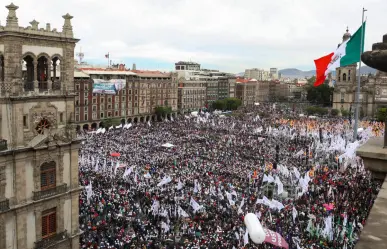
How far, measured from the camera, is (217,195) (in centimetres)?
2617

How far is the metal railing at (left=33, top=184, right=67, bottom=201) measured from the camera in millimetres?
16728

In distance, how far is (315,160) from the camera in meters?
39.0

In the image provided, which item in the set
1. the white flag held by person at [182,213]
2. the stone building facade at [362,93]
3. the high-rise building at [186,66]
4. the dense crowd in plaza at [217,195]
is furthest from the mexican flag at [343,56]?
the high-rise building at [186,66]

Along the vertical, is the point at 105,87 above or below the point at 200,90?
above

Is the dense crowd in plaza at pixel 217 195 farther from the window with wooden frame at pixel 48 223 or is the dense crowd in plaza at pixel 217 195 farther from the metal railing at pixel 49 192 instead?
the metal railing at pixel 49 192

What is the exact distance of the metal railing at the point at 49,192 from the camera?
16.7m

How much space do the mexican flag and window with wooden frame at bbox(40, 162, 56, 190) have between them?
15.7 m

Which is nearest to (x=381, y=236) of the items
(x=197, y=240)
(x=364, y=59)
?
(x=364, y=59)

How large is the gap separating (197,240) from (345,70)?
85997 millimetres

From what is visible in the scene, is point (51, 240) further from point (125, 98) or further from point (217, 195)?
point (125, 98)

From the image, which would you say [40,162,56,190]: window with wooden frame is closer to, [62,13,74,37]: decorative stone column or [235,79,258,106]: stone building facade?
[62,13,74,37]: decorative stone column

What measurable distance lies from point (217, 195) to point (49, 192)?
11976 mm

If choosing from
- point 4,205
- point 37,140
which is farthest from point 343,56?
point 4,205

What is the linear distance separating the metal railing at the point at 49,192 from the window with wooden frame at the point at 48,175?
0.52 ft
